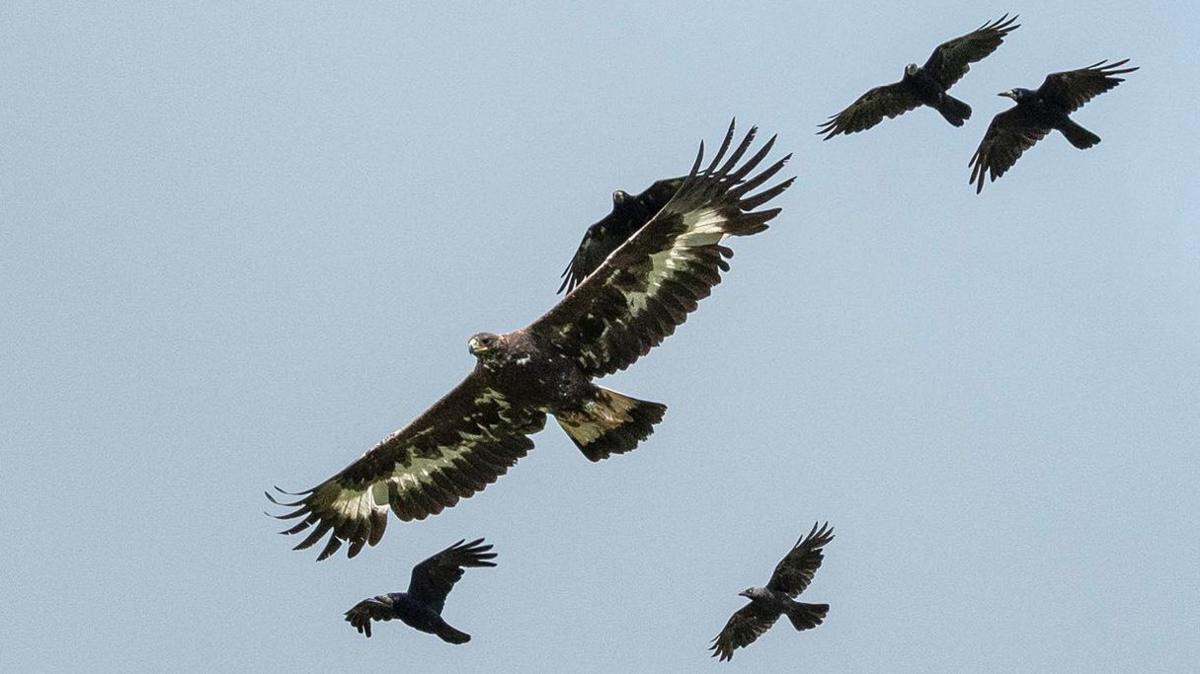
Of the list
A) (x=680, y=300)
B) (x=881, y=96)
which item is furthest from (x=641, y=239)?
(x=881, y=96)

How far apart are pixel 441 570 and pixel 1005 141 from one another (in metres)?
10.1

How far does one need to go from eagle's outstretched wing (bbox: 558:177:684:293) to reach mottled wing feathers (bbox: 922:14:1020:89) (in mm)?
4452

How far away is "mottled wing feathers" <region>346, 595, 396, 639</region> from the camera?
790 inches

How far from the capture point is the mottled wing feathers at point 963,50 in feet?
78.9

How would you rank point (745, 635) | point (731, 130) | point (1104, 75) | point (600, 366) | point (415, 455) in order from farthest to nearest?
point (1104, 75)
point (745, 635)
point (415, 455)
point (600, 366)
point (731, 130)

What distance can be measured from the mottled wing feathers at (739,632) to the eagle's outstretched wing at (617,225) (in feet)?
14.7

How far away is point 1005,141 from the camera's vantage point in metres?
24.9

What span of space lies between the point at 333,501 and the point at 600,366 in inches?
137

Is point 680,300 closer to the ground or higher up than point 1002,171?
closer to the ground

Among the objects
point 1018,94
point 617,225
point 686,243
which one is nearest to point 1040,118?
point 1018,94

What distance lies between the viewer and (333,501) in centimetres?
1950

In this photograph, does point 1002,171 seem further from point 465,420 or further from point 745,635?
point 465,420

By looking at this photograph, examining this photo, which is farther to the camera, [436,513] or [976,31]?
[976,31]

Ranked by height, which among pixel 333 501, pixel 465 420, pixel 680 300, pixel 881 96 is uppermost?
pixel 881 96
